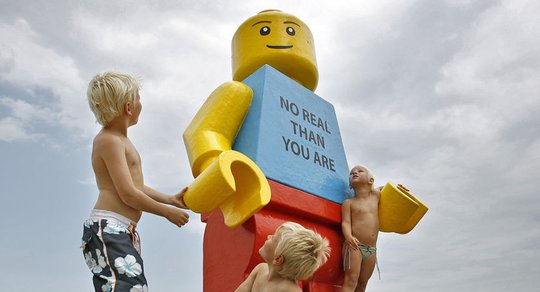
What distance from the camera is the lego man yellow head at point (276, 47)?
2.98 metres

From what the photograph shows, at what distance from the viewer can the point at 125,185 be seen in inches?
60.3

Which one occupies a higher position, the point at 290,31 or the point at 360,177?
the point at 290,31

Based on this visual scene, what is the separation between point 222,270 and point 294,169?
2.09 ft

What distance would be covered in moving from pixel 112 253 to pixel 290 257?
62 cm

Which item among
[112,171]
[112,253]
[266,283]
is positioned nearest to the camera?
[112,253]

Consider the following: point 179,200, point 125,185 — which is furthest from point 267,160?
point 125,185

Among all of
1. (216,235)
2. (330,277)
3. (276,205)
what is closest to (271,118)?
(276,205)

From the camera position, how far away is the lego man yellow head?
298cm

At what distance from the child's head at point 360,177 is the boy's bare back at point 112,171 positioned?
1.49 meters

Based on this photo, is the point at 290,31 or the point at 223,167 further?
the point at 290,31

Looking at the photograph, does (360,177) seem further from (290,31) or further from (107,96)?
(107,96)

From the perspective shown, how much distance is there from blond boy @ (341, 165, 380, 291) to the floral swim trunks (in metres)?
1.31

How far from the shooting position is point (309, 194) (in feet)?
8.34

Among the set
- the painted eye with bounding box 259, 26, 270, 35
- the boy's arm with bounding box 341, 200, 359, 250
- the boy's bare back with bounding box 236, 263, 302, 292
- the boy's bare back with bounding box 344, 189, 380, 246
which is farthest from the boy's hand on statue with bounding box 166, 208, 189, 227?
the painted eye with bounding box 259, 26, 270, 35
